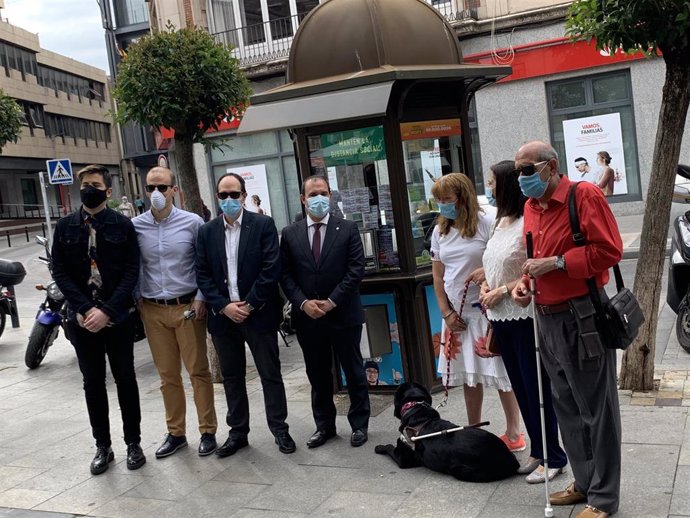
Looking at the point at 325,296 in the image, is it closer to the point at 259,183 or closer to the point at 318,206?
the point at 318,206


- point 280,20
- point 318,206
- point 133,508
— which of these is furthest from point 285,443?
point 280,20

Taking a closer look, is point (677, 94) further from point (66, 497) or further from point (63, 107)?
point (63, 107)

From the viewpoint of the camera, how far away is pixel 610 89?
17.8 m

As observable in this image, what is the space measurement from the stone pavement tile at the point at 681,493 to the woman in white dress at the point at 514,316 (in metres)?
0.62

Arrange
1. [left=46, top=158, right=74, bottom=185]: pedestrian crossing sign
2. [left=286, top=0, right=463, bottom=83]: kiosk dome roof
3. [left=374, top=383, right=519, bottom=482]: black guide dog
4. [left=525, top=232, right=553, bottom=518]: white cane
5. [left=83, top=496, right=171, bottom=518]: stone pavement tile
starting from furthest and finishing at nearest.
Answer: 1. [left=46, top=158, right=74, bottom=185]: pedestrian crossing sign
2. [left=286, top=0, right=463, bottom=83]: kiosk dome roof
3. [left=83, top=496, right=171, bottom=518]: stone pavement tile
4. [left=374, top=383, right=519, bottom=482]: black guide dog
5. [left=525, top=232, right=553, bottom=518]: white cane

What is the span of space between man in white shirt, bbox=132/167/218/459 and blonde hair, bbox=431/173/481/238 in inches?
74.1

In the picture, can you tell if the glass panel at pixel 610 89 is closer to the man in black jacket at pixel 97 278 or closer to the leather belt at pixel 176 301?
the leather belt at pixel 176 301

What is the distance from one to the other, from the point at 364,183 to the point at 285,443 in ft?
7.66

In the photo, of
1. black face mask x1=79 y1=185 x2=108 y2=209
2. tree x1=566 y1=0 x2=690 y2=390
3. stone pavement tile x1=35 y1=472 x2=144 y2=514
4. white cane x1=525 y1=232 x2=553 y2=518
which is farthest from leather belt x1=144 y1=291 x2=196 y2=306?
tree x1=566 y1=0 x2=690 y2=390

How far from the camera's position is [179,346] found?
5781 millimetres

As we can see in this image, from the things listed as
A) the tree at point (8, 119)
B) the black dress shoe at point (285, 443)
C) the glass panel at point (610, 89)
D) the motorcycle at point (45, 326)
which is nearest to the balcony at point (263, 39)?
the tree at point (8, 119)

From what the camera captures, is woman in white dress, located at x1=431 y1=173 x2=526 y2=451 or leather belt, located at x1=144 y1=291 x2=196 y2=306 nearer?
woman in white dress, located at x1=431 y1=173 x2=526 y2=451

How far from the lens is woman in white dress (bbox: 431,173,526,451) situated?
5012mm

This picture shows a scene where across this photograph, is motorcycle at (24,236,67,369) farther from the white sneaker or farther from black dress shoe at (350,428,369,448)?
the white sneaker
